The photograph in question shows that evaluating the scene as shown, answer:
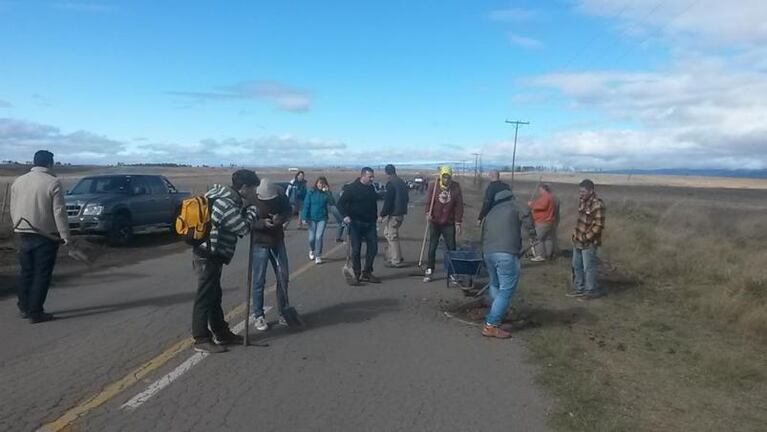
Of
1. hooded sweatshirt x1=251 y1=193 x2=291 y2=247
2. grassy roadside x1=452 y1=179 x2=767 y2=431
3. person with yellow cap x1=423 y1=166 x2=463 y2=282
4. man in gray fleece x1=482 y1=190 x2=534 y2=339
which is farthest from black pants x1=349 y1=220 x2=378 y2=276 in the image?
man in gray fleece x1=482 y1=190 x2=534 y2=339

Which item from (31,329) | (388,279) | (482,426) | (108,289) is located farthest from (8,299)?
(482,426)

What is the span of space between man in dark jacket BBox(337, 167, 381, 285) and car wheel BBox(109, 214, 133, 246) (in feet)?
27.2

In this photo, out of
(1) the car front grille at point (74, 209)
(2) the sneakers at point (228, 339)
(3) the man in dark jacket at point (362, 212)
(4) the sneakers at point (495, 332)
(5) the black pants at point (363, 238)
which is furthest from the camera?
(1) the car front grille at point (74, 209)

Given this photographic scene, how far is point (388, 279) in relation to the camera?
38.8ft

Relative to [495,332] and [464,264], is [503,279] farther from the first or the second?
[464,264]

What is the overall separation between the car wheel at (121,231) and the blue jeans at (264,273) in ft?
35.3

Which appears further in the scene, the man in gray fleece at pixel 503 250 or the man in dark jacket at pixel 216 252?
the man in gray fleece at pixel 503 250

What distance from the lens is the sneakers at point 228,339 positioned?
22.9 feet

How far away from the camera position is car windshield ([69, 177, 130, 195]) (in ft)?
59.6

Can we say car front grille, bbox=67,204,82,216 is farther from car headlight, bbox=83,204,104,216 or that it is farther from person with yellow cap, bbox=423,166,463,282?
person with yellow cap, bbox=423,166,463,282

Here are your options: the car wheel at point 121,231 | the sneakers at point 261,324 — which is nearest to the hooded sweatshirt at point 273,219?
the sneakers at point 261,324

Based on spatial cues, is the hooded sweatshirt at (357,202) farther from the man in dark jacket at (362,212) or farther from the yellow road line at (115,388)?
the yellow road line at (115,388)

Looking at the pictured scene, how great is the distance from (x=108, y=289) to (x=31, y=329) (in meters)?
2.97

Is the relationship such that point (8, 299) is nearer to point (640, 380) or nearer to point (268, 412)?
point (268, 412)
